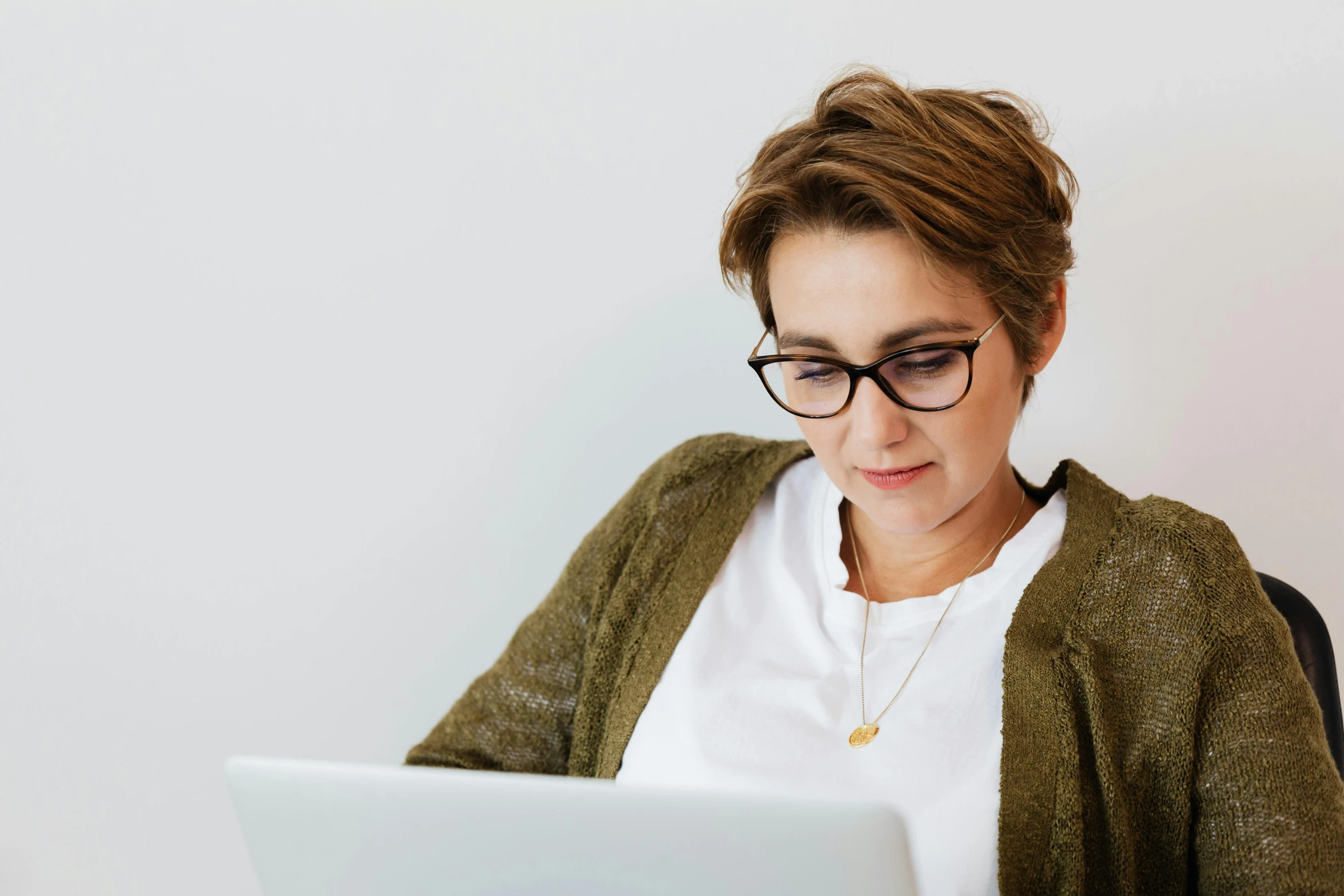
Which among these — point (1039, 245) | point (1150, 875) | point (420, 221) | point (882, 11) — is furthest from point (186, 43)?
point (1150, 875)

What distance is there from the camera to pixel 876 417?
3.94 feet

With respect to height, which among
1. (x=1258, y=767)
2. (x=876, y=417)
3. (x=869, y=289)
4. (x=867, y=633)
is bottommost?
(x=1258, y=767)

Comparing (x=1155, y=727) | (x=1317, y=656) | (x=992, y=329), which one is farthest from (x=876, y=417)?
(x=1317, y=656)

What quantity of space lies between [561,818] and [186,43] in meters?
1.40

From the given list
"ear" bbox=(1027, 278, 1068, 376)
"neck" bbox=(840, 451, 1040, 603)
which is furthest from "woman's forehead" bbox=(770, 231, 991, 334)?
"neck" bbox=(840, 451, 1040, 603)

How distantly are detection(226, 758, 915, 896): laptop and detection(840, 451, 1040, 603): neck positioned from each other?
0.67 metres

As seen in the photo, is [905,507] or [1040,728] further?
[905,507]

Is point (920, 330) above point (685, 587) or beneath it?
above

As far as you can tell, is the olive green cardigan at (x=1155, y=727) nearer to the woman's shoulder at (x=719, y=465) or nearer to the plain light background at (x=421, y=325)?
the woman's shoulder at (x=719, y=465)

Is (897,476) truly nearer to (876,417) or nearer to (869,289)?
(876,417)

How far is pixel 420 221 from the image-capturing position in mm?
1715

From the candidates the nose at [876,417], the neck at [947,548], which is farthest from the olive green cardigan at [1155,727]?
the nose at [876,417]

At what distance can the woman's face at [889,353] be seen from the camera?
46.8 inches

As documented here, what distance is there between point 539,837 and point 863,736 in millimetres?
528
